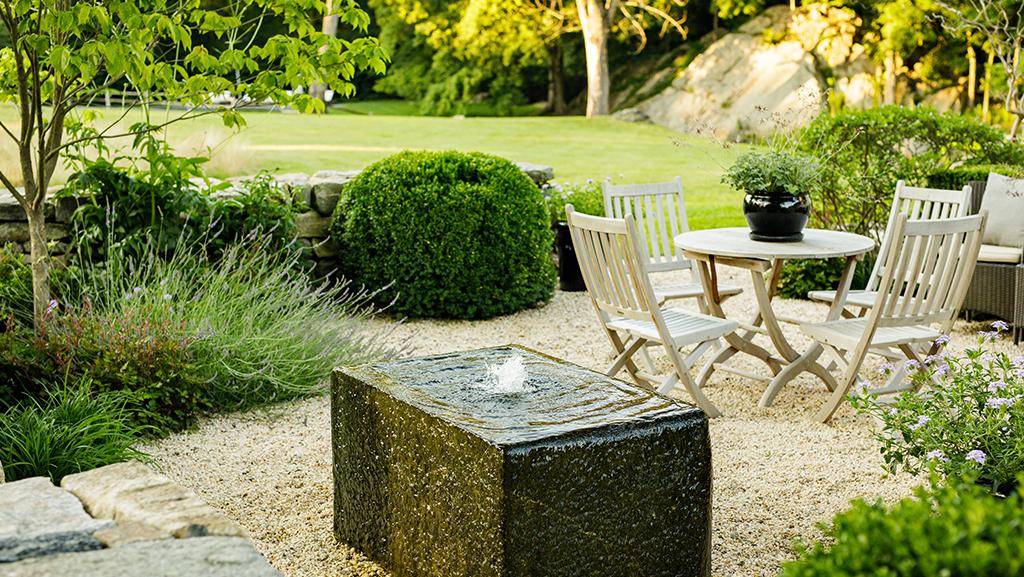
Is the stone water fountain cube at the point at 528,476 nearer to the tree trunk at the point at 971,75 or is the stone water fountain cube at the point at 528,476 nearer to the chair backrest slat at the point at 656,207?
the chair backrest slat at the point at 656,207

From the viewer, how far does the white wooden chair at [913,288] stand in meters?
4.64

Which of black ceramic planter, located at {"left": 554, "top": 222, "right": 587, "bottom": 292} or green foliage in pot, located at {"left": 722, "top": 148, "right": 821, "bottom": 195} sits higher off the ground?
green foliage in pot, located at {"left": 722, "top": 148, "right": 821, "bottom": 195}

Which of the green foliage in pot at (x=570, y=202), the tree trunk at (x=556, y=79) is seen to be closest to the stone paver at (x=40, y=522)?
the green foliage in pot at (x=570, y=202)

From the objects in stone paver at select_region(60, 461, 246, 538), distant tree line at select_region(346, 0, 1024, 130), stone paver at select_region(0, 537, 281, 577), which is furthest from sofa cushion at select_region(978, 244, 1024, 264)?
distant tree line at select_region(346, 0, 1024, 130)

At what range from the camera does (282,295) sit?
581 centimetres

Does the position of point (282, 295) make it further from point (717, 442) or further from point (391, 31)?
point (391, 31)

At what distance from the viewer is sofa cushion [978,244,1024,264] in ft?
22.6

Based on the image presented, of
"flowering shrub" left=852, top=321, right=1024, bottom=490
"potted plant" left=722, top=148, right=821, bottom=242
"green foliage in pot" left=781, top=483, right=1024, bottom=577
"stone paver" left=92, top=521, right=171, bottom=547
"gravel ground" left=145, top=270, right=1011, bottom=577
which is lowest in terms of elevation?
"gravel ground" left=145, top=270, right=1011, bottom=577

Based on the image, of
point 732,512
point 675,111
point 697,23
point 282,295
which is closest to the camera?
point 732,512

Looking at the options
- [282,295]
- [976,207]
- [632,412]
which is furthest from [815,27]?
[632,412]

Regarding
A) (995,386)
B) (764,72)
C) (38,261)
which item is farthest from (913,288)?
(764,72)

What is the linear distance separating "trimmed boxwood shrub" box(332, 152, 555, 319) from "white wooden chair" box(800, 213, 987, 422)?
9.04 feet

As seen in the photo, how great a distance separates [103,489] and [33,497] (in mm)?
176

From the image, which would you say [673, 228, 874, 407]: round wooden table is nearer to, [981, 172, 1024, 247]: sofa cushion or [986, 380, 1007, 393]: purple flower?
[986, 380, 1007, 393]: purple flower
